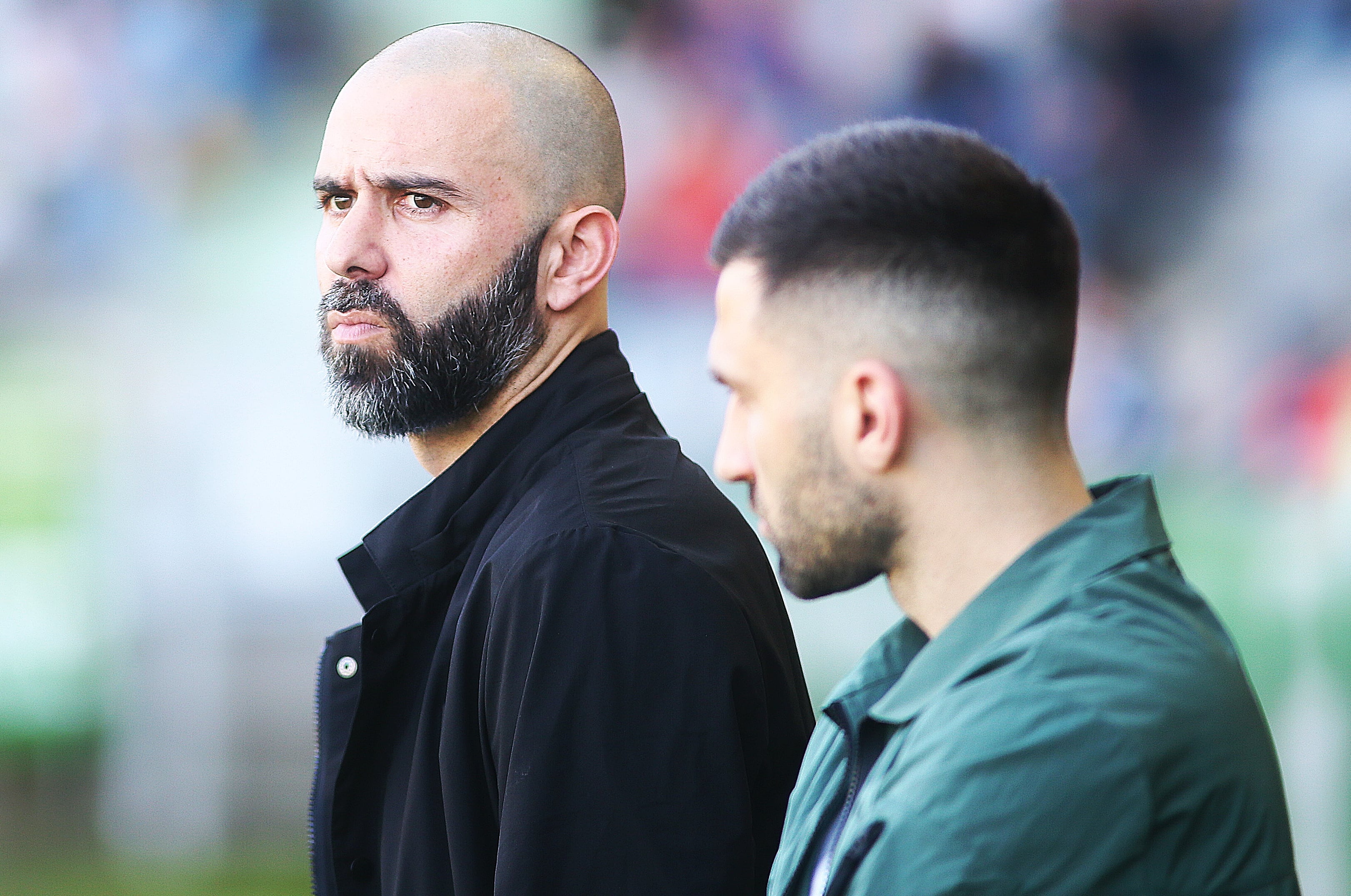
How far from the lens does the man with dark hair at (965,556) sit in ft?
3.12

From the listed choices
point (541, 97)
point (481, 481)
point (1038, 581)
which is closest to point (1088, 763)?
point (1038, 581)

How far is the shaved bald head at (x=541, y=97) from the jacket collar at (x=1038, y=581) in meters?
0.79

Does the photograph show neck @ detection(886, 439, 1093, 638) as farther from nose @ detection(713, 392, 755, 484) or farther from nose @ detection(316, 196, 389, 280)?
nose @ detection(316, 196, 389, 280)

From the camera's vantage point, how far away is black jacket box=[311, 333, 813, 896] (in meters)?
1.33

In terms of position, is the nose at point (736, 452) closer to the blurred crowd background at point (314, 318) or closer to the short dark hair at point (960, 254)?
the short dark hair at point (960, 254)

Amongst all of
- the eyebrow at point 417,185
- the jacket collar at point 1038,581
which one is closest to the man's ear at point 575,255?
the eyebrow at point 417,185

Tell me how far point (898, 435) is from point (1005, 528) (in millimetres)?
106

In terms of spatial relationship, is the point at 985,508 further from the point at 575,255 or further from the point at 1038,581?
the point at 575,255

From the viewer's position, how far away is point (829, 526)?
1.15m

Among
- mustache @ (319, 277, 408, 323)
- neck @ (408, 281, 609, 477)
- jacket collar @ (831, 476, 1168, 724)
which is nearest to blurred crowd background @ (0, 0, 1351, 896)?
neck @ (408, 281, 609, 477)

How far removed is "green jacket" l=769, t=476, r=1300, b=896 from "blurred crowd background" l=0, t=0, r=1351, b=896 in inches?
135

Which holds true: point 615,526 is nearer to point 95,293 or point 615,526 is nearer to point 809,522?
point 809,522

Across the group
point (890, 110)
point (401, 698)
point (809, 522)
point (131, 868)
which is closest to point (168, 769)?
point (131, 868)

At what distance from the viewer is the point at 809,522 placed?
1154mm
